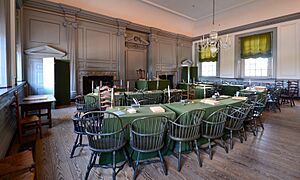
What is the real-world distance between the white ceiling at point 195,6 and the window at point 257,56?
85.2 inches

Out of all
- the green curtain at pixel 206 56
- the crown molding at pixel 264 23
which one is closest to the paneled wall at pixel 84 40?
the green curtain at pixel 206 56

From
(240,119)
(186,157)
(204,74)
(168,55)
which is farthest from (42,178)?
(204,74)

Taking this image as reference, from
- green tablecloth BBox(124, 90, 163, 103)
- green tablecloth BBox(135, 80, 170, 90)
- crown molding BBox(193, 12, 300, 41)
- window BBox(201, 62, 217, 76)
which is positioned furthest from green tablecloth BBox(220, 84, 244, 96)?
crown molding BBox(193, 12, 300, 41)

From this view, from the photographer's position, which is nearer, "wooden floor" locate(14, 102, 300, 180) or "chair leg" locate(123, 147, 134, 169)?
"wooden floor" locate(14, 102, 300, 180)

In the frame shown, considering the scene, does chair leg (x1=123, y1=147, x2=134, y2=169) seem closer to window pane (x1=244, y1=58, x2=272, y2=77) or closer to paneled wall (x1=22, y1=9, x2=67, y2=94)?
paneled wall (x1=22, y1=9, x2=67, y2=94)

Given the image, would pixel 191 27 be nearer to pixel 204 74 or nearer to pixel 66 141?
pixel 204 74

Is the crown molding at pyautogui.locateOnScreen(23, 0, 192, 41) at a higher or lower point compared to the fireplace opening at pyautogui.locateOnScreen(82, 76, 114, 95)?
higher

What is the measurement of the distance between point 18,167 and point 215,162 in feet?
8.22

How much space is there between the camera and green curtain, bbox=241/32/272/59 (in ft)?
30.9

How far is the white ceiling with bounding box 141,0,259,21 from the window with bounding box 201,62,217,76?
3.45 metres

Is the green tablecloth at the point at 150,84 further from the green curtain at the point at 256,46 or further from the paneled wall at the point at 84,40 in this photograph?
the green curtain at the point at 256,46

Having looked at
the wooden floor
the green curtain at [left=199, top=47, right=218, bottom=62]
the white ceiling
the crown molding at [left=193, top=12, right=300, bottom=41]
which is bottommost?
the wooden floor

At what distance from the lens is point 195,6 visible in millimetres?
10594

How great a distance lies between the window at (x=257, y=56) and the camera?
947cm
